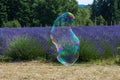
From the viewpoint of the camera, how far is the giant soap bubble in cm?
784

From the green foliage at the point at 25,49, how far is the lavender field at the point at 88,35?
0.71 ft

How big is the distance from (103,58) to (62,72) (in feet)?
8.64

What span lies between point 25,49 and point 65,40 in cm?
246

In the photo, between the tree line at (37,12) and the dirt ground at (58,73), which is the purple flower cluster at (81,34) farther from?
the tree line at (37,12)

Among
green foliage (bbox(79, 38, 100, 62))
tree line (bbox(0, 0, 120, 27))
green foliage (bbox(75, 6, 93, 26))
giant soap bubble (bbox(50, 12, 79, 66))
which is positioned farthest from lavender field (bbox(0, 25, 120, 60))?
tree line (bbox(0, 0, 120, 27))

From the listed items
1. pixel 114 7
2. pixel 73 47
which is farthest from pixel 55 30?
pixel 114 7

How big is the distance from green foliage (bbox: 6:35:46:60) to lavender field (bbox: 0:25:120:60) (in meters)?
0.22

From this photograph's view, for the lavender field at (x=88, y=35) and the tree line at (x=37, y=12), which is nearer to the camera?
the lavender field at (x=88, y=35)

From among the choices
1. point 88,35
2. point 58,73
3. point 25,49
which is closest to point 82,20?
point 88,35

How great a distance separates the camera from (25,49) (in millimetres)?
10570

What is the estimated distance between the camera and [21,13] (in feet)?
142

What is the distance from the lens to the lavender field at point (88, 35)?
10.4m

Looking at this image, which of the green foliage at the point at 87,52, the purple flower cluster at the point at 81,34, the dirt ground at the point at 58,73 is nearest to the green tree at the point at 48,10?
the purple flower cluster at the point at 81,34

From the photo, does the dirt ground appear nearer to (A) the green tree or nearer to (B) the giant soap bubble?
(B) the giant soap bubble
